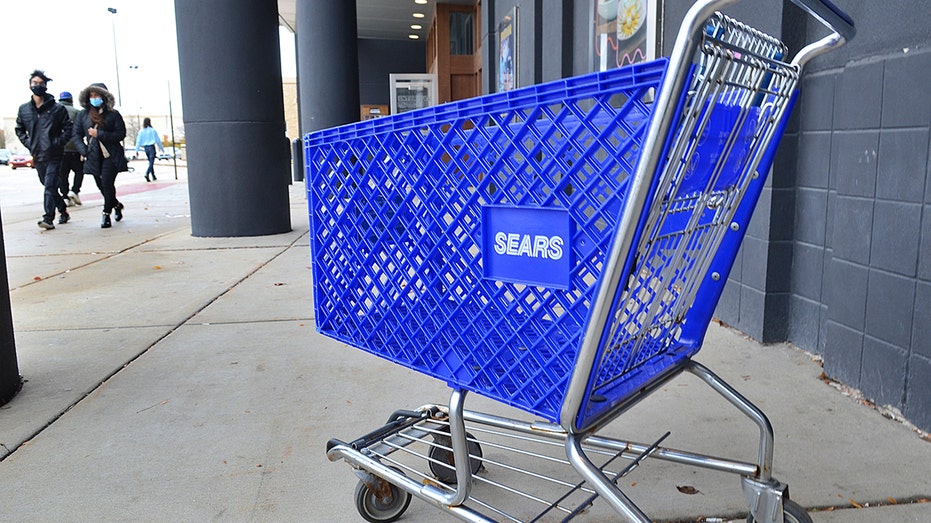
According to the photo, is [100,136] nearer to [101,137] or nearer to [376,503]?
[101,137]

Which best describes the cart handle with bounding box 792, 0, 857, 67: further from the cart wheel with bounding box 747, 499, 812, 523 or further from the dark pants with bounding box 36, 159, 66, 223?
the dark pants with bounding box 36, 159, 66, 223

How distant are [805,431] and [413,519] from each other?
4.81 feet

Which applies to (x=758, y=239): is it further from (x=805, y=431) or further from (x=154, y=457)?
(x=154, y=457)

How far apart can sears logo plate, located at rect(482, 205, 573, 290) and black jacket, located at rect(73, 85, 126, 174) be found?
8578 mm

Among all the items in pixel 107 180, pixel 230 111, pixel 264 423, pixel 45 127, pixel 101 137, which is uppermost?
pixel 230 111

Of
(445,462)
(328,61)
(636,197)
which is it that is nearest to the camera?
(636,197)

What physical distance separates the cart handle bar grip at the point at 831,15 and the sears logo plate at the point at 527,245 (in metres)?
0.70

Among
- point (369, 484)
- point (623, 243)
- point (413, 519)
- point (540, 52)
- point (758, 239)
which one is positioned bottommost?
point (413, 519)

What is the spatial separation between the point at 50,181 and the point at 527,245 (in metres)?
8.78

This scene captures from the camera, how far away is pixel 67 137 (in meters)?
8.53

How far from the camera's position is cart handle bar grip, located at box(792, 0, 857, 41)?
1.50 m

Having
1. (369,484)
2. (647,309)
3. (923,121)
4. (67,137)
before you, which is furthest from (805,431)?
(67,137)

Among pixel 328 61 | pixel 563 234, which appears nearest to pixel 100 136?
pixel 328 61

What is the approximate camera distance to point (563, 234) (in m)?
1.39
